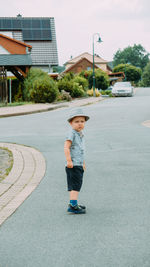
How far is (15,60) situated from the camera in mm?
28094

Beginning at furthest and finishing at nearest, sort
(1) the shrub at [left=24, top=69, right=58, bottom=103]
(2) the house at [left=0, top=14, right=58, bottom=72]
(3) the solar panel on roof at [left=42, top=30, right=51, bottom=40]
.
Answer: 1. (3) the solar panel on roof at [left=42, top=30, right=51, bottom=40]
2. (2) the house at [left=0, top=14, right=58, bottom=72]
3. (1) the shrub at [left=24, top=69, right=58, bottom=103]

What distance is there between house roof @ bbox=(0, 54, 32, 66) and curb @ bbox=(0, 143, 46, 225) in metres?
19.7

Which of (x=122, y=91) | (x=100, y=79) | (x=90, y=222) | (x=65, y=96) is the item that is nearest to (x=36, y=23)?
(x=100, y=79)

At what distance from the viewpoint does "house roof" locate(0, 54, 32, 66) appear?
89.7 ft

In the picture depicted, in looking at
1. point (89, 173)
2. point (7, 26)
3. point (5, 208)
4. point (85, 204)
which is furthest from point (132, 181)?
point (7, 26)

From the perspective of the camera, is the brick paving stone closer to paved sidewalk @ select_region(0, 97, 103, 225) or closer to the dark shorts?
paved sidewalk @ select_region(0, 97, 103, 225)

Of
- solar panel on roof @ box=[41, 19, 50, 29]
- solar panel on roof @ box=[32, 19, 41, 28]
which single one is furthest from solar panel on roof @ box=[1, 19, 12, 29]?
solar panel on roof @ box=[41, 19, 50, 29]

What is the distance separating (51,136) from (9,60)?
1806cm

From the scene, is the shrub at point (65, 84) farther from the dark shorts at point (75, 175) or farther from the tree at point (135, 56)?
the tree at point (135, 56)

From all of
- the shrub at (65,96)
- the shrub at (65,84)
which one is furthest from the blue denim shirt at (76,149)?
the shrub at (65,84)

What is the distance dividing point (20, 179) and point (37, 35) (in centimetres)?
3990

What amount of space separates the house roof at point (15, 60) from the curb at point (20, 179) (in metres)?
19.7

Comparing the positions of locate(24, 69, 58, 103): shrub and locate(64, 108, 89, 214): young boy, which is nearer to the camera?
locate(64, 108, 89, 214): young boy

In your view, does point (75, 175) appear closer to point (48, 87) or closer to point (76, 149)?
point (76, 149)
